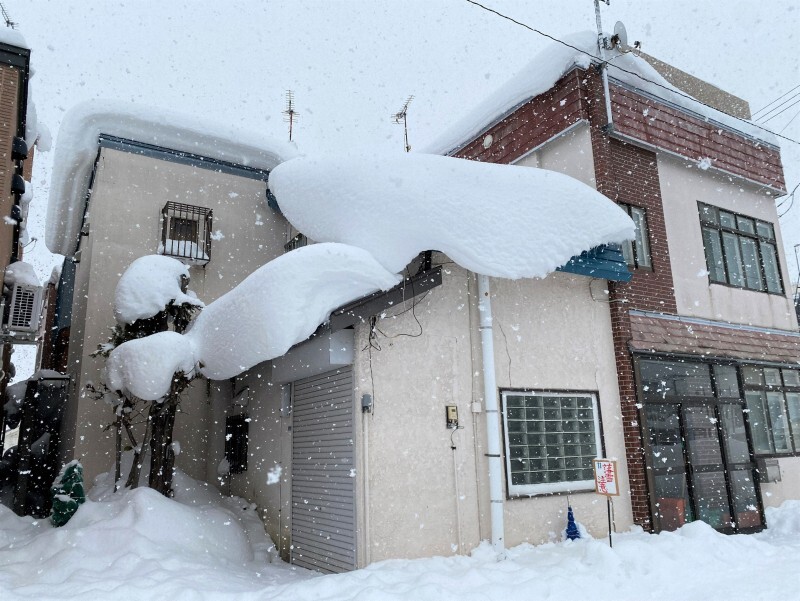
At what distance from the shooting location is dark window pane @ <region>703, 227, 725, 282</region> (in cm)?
966

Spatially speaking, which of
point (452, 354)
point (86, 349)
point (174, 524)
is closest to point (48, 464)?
point (86, 349)

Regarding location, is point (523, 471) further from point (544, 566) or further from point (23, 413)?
point (23, 413)

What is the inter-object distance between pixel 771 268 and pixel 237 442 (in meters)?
10.1

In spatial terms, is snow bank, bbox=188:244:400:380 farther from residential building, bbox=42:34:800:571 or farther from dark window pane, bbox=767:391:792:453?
dark window pane, bbox=767:391:792:453

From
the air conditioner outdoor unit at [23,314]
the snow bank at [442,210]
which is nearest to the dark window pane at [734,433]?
the snow bank at [442,210]

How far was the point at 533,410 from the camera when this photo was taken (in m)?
7.29

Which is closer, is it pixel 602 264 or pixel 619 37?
pixel 602 264

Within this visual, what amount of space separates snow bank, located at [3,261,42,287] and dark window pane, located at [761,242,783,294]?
490 inches

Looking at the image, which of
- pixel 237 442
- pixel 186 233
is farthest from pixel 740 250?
pixel 186 233

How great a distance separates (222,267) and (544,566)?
8127 millimetres

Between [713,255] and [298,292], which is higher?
[713,255]

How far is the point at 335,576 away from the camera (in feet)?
18.0

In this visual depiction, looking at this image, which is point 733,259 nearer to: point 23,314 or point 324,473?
point 324,473

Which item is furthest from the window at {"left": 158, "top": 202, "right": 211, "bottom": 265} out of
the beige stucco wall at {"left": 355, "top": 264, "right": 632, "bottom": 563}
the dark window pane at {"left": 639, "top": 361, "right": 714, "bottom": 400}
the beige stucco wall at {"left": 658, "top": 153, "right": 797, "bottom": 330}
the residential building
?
the beige stucco wall at {"left": 658, "top": 153, "right": 797, "bottom": 330}
